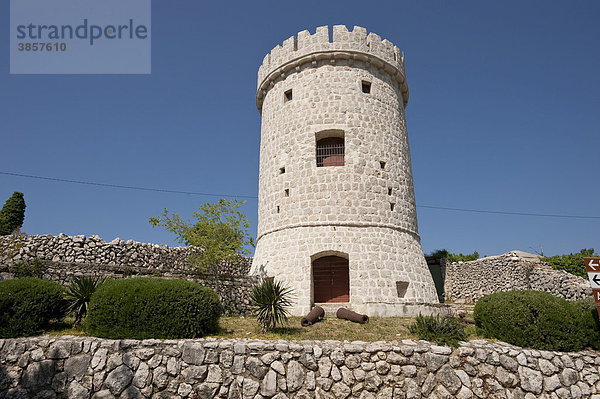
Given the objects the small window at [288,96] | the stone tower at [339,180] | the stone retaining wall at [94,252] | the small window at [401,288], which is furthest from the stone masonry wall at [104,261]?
the small window at [288,96]

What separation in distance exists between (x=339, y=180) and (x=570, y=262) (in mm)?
12605

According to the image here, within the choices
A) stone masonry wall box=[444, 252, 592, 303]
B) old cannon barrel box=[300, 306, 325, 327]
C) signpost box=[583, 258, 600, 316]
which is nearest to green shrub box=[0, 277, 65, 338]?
old cannon barrel box=[300, 306, 325, 327]

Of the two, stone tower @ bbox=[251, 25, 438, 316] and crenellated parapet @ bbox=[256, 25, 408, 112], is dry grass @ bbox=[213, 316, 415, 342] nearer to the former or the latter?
stone tower @ bbox=[251, 25, 438, 316]

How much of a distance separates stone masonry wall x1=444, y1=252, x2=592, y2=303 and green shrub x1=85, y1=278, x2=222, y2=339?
50.8ft

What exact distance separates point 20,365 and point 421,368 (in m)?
8.66

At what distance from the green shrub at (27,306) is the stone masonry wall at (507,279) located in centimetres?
1866

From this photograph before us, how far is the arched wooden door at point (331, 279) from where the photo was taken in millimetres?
14383

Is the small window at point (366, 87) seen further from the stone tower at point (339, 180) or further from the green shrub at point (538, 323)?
the green shrub at point (538, 323)

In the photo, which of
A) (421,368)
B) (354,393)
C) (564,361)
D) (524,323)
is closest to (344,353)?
(354,393)

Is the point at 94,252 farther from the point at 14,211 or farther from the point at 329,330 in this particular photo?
the point at 14,211

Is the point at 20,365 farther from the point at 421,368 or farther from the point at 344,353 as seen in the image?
the point at 421,368

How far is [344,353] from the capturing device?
7723mm

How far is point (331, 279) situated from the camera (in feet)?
47.9

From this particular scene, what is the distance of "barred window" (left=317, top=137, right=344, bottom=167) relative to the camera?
1583 centimetres
